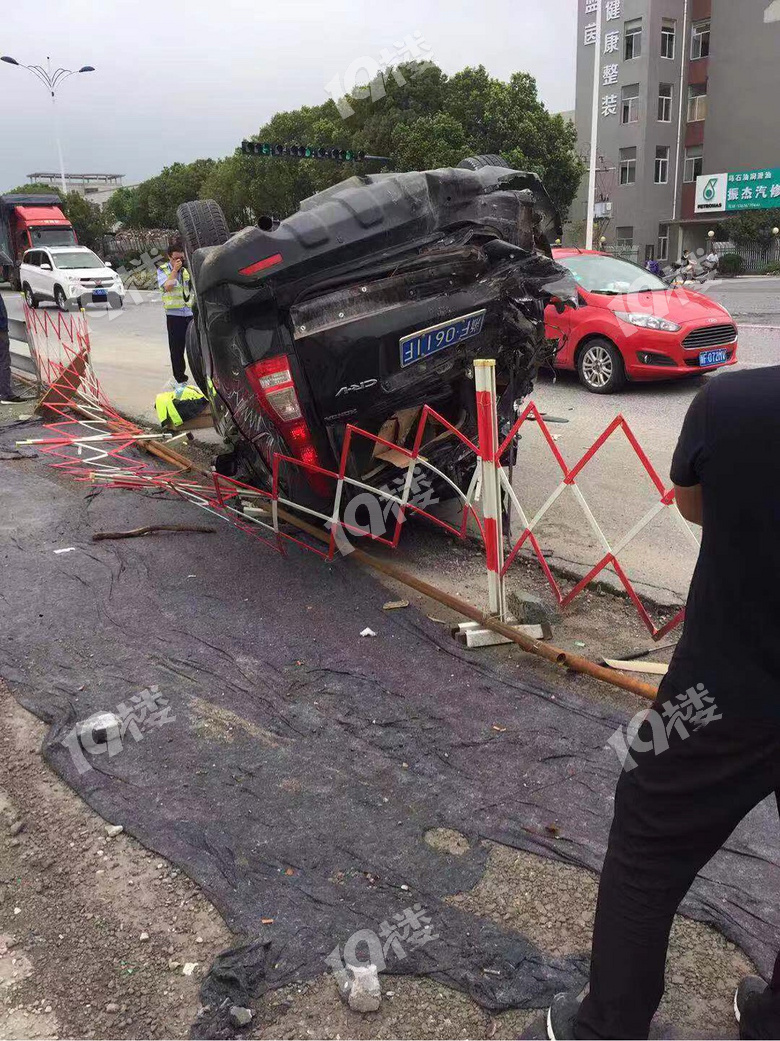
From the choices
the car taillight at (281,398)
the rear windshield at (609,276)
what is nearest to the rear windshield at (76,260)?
the rear windshield at (609,276)

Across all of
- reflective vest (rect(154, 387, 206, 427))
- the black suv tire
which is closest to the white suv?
reflective vest (rect(154, 387, 206, 427))

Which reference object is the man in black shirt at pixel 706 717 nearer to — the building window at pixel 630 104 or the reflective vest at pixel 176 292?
the reflective vest at pixel 176 292

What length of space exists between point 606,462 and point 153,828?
5217mm

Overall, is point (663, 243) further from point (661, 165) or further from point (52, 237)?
point (52, 237)

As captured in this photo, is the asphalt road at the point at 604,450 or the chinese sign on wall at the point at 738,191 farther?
the chinese sign on wall at the point at 738,191

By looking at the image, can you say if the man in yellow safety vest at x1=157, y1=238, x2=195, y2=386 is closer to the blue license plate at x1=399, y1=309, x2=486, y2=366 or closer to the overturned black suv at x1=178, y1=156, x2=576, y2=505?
the overturned black suv at x1=178, y1=156, x2=576, y2=505

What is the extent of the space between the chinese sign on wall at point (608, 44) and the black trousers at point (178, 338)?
3482cm

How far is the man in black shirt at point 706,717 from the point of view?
5.53 feet

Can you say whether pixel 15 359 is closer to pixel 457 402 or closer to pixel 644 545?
pixel 457 402

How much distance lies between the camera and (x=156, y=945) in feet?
7.95

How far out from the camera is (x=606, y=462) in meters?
7.13

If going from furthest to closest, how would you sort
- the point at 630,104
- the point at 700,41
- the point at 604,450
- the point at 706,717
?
the point at 630,104 → the point at 700,41 → the point at 604,450 → the point at 706,717

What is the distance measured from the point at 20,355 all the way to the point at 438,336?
363 inches

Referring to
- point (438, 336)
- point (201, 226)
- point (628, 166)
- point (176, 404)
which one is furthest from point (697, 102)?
point (438, 336)
